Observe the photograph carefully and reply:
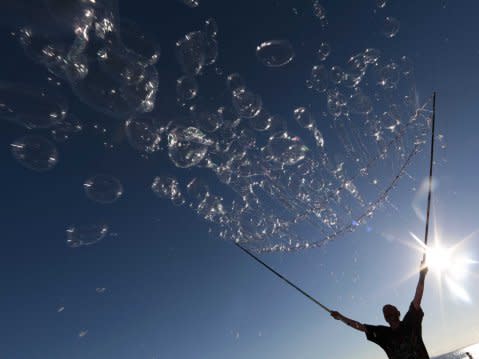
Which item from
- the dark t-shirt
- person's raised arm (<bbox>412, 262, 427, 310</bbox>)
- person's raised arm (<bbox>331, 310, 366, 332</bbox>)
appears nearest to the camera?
the dark t-shirt

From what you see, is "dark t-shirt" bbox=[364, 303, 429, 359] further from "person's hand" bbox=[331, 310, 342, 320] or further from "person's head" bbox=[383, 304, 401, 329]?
"person's hand" bbox=[331, 310, 342, 320]

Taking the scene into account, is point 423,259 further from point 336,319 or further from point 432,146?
point 432,146

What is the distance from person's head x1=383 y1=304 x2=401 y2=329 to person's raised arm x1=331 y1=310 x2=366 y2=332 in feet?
1.06

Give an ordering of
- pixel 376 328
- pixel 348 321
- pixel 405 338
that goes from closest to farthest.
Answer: pixel 405 338, pixel 376 328, pixel 348 321

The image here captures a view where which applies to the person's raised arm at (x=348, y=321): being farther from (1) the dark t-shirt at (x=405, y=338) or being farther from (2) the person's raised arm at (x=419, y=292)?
(2) the person's raised arm at (x=419, y=292)

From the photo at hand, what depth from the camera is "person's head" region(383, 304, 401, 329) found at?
13.1 ft

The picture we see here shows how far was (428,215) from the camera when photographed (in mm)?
4309

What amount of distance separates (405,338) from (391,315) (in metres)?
0.26

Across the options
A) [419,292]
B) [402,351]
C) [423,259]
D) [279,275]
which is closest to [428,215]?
[423,259]

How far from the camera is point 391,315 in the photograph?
13.1ft

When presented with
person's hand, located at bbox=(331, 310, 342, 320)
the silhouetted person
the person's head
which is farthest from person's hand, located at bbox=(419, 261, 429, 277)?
person's hand, located at bbox=(331, 310, 342, 320)

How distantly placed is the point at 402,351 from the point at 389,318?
34 centimetres

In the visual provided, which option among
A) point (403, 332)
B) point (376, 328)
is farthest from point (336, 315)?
point (403, 332)

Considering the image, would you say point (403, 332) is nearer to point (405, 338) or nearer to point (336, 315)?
point (405, 338)
